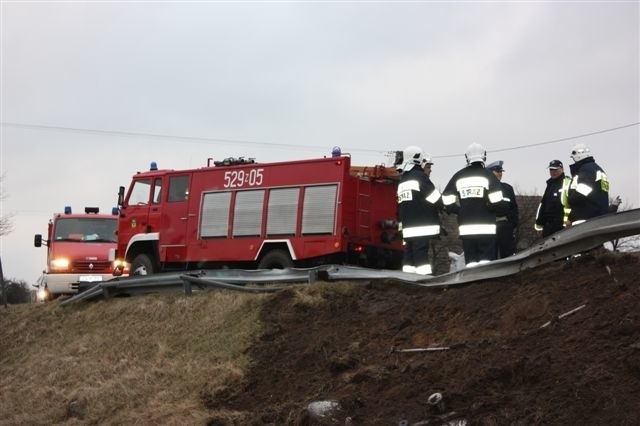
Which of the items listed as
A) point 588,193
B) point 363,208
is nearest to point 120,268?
point 363,208

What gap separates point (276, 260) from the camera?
1405cm

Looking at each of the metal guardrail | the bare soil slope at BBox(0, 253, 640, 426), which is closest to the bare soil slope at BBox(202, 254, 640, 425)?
the bare soil slope at BBox(0, 253, 640, 426)

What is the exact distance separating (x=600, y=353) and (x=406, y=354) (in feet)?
5.95

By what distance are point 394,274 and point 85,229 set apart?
13942 mm

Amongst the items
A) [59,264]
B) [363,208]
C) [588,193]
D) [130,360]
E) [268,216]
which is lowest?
[130,360]

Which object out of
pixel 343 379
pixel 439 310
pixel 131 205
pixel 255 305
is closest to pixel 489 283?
pixel 439 310

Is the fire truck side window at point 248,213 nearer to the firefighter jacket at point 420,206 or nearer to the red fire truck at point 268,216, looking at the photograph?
the red fire truck at point 268,216

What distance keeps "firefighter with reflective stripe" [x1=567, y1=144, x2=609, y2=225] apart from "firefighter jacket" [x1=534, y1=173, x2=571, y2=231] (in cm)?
71

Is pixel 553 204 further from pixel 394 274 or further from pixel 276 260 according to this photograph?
pixel 276 260

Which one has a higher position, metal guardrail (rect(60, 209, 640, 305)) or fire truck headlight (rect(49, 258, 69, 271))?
metal guardrail (rect(60, 209, 640, 305))

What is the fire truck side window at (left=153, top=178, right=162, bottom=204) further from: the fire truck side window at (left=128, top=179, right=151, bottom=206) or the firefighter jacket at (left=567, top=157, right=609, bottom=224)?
the firefighter jacket at (left=567, top=157, right=609, bottom=224)

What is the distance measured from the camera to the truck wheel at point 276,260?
45.5 ft

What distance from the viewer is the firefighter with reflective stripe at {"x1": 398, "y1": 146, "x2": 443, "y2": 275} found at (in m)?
10.2

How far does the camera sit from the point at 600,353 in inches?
215
